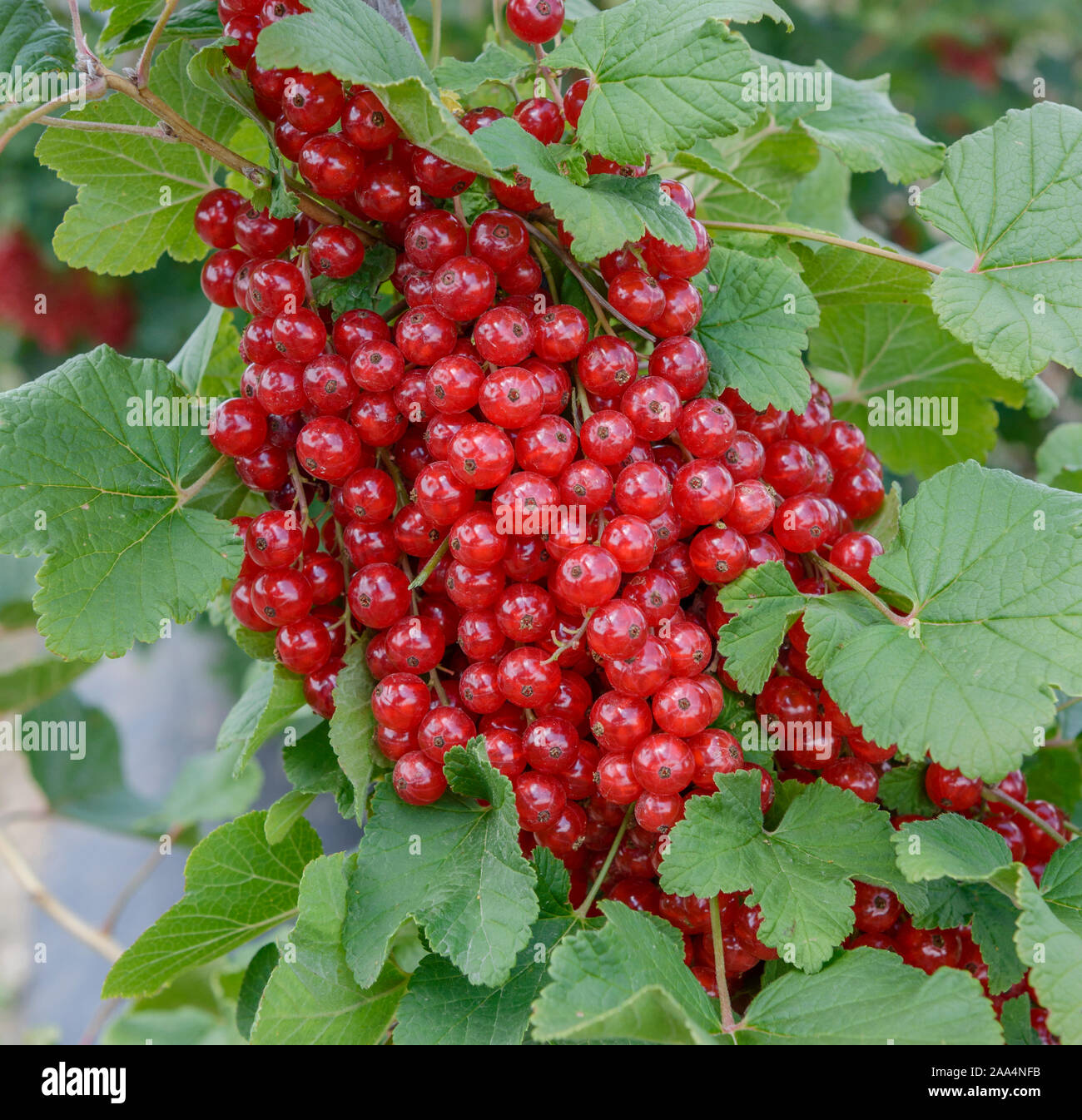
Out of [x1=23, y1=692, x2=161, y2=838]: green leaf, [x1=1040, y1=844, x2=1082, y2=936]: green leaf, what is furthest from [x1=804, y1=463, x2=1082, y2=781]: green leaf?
[x1=23, y1=692, x2=161, y2=838]: green leaf

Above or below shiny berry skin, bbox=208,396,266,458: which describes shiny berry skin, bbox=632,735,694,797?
below

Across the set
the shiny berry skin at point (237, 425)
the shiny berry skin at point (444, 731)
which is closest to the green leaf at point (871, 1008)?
the shiny berry skin at point (444, 731)

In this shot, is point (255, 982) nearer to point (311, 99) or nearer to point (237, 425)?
point (237, 425)

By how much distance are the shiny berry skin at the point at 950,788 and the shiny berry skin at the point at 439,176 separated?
438 millimetres

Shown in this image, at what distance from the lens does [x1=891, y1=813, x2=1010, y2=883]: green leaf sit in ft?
1.69

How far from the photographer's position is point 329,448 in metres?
0.60

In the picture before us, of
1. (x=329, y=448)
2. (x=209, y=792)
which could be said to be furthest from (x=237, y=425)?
(x=209, y=792)

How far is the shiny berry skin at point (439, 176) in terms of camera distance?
1.90 ft

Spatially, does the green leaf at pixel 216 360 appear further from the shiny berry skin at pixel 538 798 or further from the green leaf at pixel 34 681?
the green leaf at pixel 34 681

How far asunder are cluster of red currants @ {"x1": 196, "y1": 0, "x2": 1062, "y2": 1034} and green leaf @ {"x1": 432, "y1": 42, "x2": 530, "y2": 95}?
0.02 meters

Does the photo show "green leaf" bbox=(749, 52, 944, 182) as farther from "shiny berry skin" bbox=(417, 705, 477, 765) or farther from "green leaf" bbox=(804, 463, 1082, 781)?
"shiny berry skin" bbox=(417, 705, 477, 765)

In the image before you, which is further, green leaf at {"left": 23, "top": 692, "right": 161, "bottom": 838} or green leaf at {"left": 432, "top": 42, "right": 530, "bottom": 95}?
green leaf at {"left": 23, "top": 692, "right": 161, "bottom": 838}
